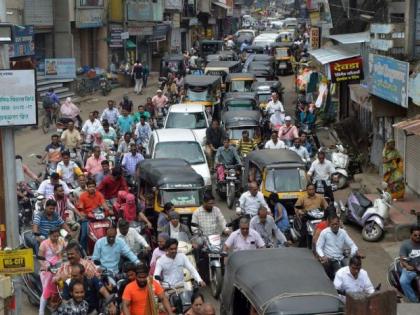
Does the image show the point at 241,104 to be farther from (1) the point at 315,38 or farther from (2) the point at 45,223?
(2) the point at 45,223

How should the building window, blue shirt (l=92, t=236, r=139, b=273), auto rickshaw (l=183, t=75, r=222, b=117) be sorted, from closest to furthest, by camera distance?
1. blue shirt (l=92, t=236, r=139, b=273)
2. auto rickshaw (l=183, t=75, r=222, b=117)
3. the building window

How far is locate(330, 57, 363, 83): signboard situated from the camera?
85.7 ft

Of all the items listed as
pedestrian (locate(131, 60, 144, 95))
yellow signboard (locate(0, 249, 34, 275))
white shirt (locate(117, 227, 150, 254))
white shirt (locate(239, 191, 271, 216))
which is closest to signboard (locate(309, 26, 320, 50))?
pedestrian (locate(131, 60, 144, 95))

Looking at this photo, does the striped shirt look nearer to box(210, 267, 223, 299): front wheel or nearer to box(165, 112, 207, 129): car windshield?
box(210, 267, 223, 299): front wheel

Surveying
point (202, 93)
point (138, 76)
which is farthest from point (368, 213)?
point (138, 76)

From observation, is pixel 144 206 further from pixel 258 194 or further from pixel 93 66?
pixel 93 66

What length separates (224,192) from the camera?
21953mm

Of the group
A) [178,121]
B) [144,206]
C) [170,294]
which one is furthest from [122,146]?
[170,294]

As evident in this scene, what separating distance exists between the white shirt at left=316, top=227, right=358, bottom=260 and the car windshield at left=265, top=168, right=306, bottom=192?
513 centimetres

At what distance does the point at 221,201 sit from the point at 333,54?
8.49 metres

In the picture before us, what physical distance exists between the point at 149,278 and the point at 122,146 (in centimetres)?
1213

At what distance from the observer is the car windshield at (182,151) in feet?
71.2

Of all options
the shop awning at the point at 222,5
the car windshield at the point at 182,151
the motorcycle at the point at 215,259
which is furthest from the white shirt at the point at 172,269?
the shop awning at the point at 222,5

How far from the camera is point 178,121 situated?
88.1 ft
